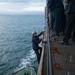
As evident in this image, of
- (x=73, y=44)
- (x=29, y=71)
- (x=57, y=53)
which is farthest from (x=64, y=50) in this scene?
(x=29, y=71)

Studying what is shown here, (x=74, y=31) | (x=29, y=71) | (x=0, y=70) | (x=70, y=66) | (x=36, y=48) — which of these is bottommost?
(x=0, y=70)

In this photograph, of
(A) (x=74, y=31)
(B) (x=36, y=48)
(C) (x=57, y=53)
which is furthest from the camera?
(B) (x=36, y=48)

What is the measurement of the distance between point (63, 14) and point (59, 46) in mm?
1720

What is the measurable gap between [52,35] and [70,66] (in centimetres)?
286

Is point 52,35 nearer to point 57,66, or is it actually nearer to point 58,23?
point 58,23

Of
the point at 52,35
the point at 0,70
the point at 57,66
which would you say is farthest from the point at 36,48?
the point at 0,70

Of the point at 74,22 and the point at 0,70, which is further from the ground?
the point at 74,22

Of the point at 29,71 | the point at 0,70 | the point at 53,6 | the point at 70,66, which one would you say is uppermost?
the point at 53,6

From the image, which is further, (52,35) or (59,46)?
(52,35)

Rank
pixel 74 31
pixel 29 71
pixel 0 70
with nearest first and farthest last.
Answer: pixel 74 31
pixel 29 71
pixel 0 70

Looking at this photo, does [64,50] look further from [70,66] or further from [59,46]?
[70,66]

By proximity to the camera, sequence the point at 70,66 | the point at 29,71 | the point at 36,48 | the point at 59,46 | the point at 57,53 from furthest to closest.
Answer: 1. the point at 29,71
2. the point at 36,48
3. the point at 59,46
4. the point at 57,53
5. the point at 70,66

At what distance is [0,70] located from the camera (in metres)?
25.3

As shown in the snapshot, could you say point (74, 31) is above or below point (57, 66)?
above
